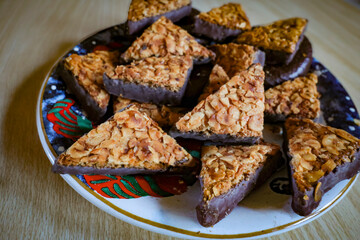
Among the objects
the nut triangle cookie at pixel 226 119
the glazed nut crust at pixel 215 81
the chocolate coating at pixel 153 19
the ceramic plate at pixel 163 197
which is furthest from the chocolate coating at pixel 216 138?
the chocolate coating at pixel 153 19

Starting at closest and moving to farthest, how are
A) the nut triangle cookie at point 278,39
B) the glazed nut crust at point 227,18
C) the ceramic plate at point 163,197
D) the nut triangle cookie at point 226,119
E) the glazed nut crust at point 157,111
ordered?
the ceramic plate at point 163,197 < the nut triangle cookie at point 226,119 < the glazed nut crust at point 157,111 < the nut triangle cookie at point 278,39 < the glazed nut crust at point 227,18

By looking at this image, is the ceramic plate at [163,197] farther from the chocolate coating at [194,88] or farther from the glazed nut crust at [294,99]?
the chocolate coating at [194,88]

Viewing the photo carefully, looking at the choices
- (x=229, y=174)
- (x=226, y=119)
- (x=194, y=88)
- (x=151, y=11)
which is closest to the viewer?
(x=229, y=174)

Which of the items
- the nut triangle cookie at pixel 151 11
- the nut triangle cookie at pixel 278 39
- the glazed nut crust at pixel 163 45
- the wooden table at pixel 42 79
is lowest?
the wooden table at pixel 42 79

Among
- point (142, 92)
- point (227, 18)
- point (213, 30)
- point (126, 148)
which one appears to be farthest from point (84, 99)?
point (227, 18)

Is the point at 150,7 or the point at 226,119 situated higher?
the point at 150,7

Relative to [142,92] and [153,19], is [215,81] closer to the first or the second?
[142,92]

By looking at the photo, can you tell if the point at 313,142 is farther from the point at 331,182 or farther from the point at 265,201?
the point at 265,201
